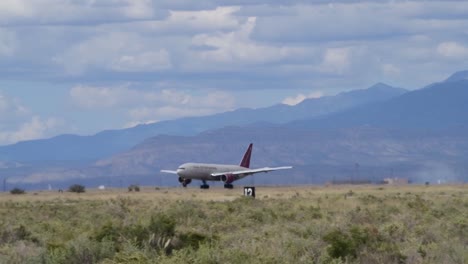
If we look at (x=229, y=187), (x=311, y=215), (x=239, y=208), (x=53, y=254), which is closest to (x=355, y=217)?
(x=311, y=215)

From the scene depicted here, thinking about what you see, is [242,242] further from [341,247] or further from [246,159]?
[246,159]

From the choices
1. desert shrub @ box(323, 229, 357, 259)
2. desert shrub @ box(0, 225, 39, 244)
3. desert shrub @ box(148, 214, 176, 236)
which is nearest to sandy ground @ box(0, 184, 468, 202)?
desert shrub @ box(0, 225, 39, 244)

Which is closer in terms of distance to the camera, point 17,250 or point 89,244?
point 89,244

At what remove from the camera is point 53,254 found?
26922 mm

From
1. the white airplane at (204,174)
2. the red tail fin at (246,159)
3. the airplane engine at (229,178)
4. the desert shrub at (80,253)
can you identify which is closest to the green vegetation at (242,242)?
the desert shrub at (80,253)

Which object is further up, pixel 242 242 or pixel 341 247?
pixel 242 242

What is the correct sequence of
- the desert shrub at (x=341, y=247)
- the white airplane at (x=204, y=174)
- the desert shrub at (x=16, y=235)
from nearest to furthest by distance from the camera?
the desert shrub at (x=341, y=247) < the desert shrub at (x=16, y=235) < the white airplane at (x=204, y=174)

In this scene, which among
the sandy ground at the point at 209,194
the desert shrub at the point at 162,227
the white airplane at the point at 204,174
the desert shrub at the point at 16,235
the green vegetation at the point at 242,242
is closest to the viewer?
the green vegetation at the point at 242,242

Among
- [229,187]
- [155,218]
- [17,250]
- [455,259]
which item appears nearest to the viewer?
[455,259]

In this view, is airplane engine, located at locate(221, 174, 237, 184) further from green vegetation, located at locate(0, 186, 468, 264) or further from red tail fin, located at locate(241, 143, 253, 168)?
green vegetation, located at locate(0, 186, 468, 264)

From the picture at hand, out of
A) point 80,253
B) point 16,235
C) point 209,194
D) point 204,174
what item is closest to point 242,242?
point 80,253

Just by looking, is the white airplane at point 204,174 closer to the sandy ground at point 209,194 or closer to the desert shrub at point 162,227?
the sandy ground at point 209,194

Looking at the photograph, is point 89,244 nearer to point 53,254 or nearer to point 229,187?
point 53,254

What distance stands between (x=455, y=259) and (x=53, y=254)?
8319mm
